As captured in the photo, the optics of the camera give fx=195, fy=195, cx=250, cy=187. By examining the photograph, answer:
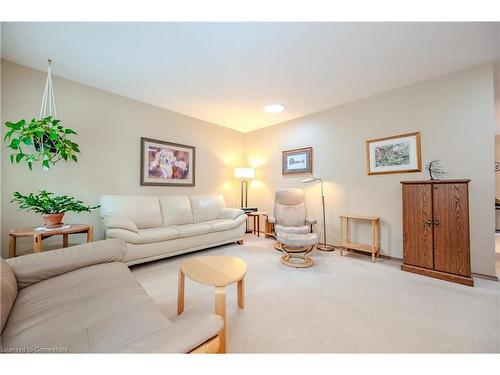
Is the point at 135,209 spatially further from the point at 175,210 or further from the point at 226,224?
the point at 226,224

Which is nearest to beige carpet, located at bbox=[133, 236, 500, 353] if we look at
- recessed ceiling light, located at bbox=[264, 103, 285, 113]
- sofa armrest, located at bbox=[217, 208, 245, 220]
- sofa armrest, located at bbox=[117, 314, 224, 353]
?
sofa armrest, located at bbox=[117, 314, 224, 353]

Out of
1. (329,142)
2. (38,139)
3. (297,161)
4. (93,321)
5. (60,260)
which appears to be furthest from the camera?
(297,161)

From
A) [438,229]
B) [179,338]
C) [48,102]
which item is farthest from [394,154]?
[48,102]

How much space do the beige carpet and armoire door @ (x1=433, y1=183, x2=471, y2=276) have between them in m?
0.22

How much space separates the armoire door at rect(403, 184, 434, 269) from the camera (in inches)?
87.5

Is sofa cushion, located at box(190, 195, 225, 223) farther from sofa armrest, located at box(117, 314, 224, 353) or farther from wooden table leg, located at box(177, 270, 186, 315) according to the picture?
sofa armrest, located at box(117, 314, 224, 353)

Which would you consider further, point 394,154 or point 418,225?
point 394,154

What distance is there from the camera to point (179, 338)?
65 centimetres

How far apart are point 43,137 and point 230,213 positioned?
260 centimetres

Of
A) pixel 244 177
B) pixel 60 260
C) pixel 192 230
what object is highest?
pixel 244 177

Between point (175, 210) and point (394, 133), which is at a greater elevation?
point (394, 133)
